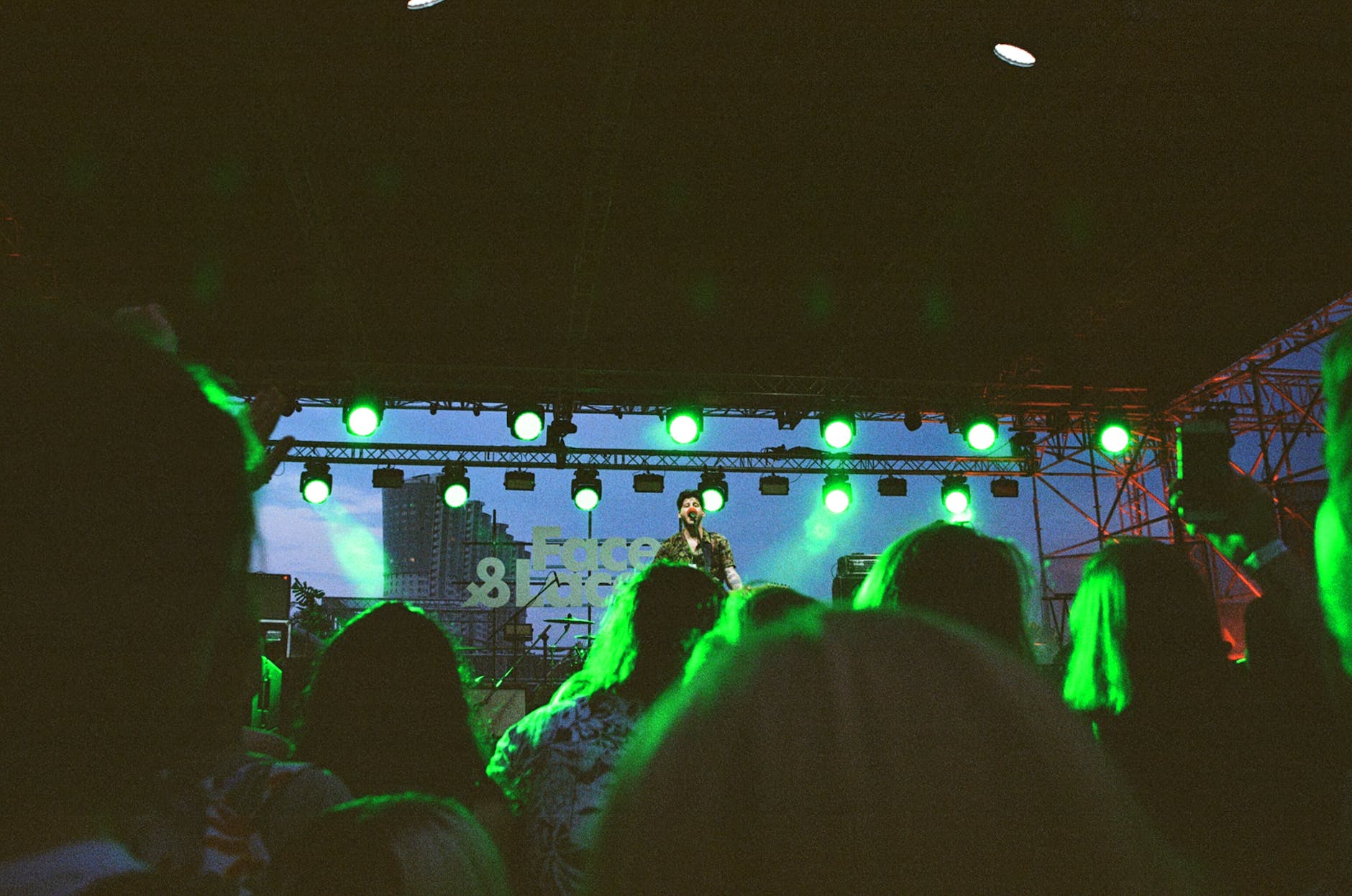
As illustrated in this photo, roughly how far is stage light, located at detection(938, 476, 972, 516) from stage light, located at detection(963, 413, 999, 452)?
1923mm

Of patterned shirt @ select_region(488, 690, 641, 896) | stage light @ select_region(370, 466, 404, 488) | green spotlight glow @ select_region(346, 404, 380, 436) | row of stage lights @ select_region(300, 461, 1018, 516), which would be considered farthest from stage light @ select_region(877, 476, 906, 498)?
patterned shirt @ select_region(488, 690, 641, 896)

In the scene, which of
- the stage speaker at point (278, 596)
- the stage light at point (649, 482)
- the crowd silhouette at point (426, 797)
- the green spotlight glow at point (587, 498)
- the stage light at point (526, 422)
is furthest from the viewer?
the stage light at point (649, 482)

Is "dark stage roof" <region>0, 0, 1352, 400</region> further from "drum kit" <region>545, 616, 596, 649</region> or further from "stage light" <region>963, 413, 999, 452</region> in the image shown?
"drum kit" <region>545, 616, 596, 649</region>

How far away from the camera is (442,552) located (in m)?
17.3

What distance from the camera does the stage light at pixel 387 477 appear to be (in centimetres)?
1048

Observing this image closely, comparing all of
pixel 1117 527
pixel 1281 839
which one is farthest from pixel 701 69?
pixel 1117 527

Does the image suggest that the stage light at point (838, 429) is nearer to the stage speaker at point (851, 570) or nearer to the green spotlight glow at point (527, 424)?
the stage speaker at point (851, 570)

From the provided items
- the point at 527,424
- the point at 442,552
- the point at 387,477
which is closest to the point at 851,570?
the point at 527,424

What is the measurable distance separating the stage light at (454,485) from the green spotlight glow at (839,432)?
442 centimetres

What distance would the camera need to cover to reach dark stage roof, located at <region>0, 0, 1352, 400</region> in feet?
16.9

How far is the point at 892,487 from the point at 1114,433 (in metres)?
2.81

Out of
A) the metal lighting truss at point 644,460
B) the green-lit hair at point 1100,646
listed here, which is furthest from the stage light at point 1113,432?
the green-lit hair at point 1100,646

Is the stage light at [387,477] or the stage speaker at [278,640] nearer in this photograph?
the stage speaker at [278,640]

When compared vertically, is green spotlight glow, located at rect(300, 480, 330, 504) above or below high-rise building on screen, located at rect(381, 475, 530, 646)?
above
